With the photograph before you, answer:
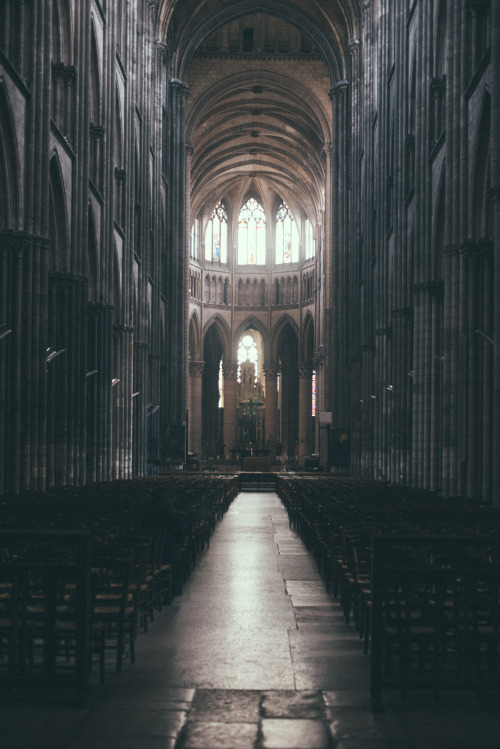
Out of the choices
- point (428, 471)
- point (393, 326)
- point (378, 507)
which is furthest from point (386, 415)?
point (378, 507)

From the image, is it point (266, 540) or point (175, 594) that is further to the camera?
point (266, 540)

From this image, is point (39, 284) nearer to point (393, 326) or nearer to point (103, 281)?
point (103, 281)

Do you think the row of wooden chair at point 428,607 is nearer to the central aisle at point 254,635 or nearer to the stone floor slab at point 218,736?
the central aisle at point 254,635

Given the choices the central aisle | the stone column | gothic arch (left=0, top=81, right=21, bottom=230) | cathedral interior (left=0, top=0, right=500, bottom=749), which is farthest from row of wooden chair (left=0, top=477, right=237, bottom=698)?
gothic arch (left=0, top=81, right=21, bottom=230)

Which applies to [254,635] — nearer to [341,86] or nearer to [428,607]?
[428,607]

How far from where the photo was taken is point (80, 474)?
24.6 m

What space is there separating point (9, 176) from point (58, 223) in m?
4.92

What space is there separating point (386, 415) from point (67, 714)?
28.4 meters

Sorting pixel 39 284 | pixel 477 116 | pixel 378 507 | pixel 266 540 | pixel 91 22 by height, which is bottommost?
pixel 266 540

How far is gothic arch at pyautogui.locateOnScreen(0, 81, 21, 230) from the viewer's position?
59.7 ft

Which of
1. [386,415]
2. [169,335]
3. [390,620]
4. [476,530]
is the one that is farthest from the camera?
[169,335]

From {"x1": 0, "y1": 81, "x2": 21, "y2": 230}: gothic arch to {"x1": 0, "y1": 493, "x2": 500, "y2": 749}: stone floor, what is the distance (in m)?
11.6

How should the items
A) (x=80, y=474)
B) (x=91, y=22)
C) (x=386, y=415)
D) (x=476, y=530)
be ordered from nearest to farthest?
(x=476, y=530) < (x=80, y=474) < (x=91, y=22) < (x=386, y=415)

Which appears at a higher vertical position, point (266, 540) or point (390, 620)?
point (390, 620)
